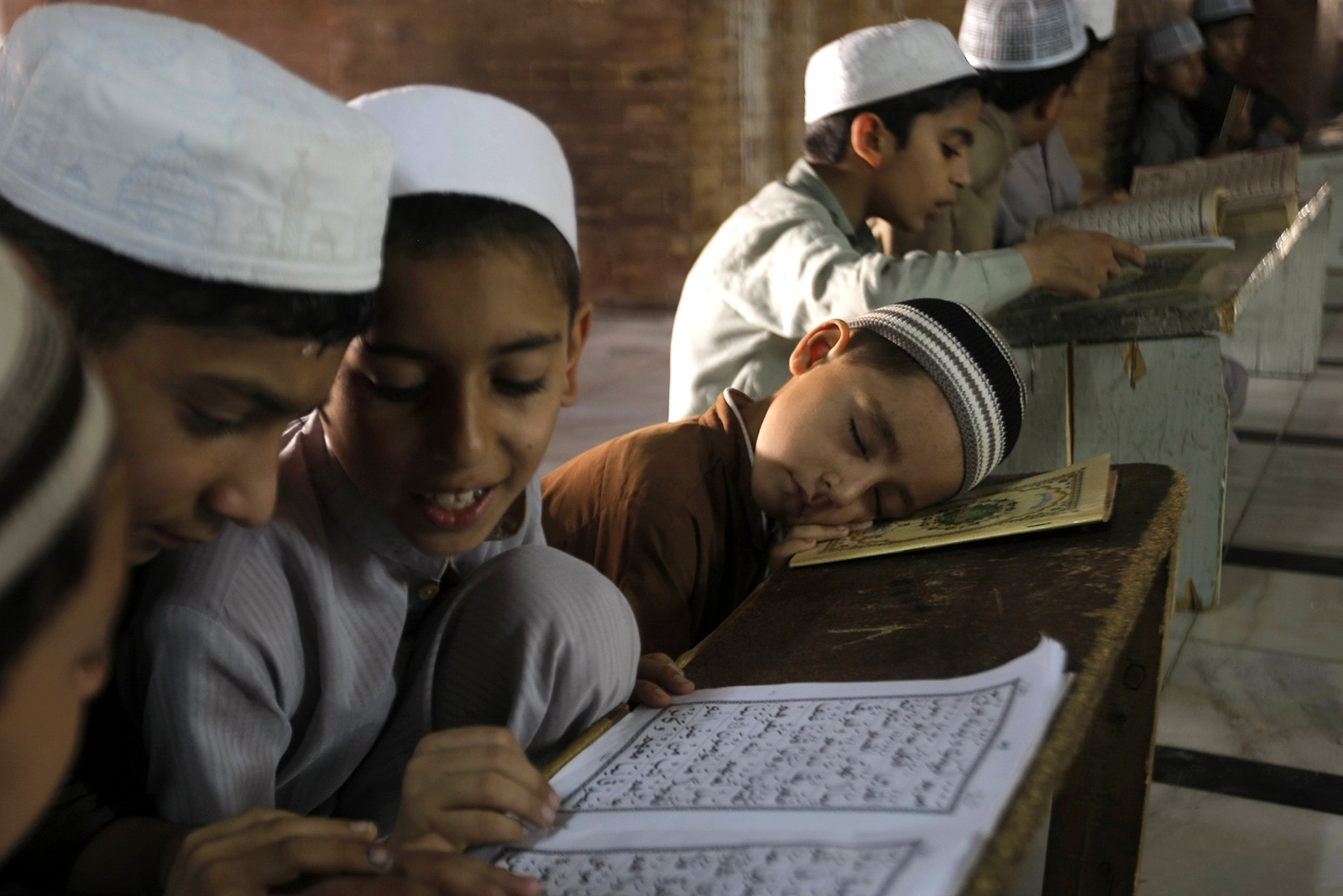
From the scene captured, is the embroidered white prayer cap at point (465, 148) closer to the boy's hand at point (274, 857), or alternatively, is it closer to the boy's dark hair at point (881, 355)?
the boy's hand at point (274, 857)

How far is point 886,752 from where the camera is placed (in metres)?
0.81

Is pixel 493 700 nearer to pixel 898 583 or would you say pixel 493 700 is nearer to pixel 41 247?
pixel 898 583

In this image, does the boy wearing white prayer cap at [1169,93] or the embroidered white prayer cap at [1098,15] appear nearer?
the embroidered white prayer cap at [1098,15]

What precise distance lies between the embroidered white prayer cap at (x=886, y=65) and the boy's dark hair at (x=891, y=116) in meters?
0.01

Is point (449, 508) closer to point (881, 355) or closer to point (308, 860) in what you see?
point (308, 860)

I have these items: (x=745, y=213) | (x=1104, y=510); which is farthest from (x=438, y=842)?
(x=745, y=213)

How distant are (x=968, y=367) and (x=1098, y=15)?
119 inches

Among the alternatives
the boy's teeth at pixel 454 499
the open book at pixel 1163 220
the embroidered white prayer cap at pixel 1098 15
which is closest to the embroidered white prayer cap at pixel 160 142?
the boy's teeth at pixel 454 499

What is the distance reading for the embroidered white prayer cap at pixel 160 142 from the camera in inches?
30.0

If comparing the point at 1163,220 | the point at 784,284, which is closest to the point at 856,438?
the point at 784,284

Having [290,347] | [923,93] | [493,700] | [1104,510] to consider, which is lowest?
[493,700]

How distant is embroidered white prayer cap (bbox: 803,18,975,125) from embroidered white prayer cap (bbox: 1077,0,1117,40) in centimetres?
155

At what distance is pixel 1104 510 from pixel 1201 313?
1276 millimetres

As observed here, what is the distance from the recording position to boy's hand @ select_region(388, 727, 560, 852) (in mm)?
761
